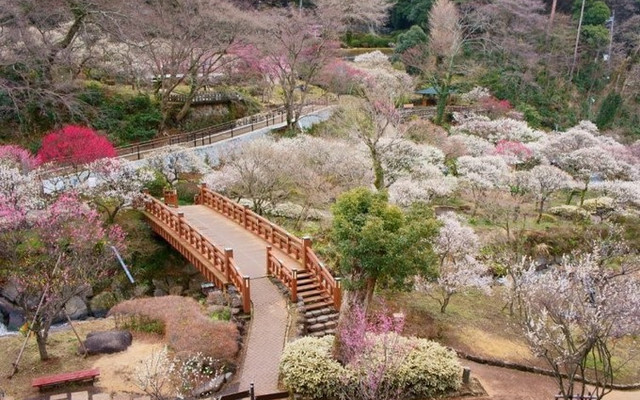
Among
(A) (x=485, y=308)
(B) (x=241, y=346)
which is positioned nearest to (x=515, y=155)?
(A) (x=485, y=308)

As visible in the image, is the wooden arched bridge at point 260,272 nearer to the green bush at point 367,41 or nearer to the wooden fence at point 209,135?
the wooden fence at point 209,135

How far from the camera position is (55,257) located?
1625cm

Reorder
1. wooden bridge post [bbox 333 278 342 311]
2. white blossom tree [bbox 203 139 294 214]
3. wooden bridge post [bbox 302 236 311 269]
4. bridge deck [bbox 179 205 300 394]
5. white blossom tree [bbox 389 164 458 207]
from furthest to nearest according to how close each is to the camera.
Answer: white blossom tree [bbox 203 139 294 214] < white blossom tree [bbox 389 164 458 207] < wooden bridge post [bbox 302 236 311 269] < wooden bridge post [bbox 333 278 342 311] < bridge deck [bbox 179 205 300 394]

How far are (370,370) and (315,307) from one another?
4.42m

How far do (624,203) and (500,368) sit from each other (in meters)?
16.2

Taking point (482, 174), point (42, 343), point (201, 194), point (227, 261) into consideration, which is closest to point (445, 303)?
point (227, 261)

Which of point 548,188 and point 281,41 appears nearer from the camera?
point 548,188

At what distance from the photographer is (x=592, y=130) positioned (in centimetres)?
3672

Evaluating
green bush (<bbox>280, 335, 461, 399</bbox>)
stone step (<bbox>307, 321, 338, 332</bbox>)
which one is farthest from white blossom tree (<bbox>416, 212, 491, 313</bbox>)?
green bush (<bbox>280, 335, 461, 399</bbox>)

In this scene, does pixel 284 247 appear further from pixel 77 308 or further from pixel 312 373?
pixel 77 308

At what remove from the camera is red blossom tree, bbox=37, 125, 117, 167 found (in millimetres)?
22047

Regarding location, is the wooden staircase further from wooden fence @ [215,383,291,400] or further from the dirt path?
the dirt path

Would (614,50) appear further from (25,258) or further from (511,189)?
(25,258)

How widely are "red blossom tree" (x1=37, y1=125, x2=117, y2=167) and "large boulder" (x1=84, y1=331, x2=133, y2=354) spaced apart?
33.1 feet
